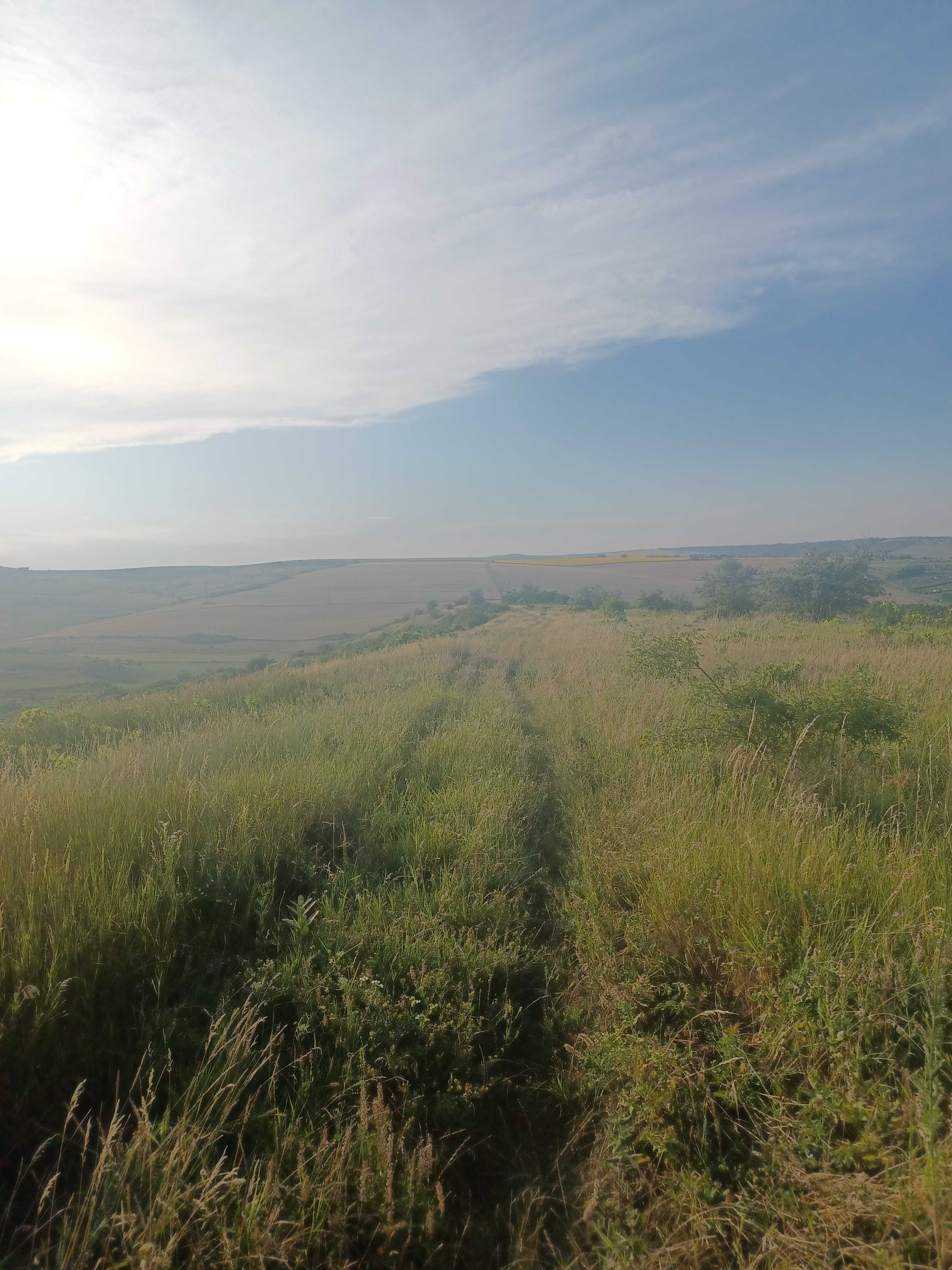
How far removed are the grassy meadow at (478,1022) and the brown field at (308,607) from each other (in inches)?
1812

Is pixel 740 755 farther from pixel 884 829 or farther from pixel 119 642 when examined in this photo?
pixel 119 642

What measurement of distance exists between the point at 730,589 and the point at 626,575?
33325mm

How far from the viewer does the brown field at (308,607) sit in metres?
53.1

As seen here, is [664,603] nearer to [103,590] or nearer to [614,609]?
[614,609]

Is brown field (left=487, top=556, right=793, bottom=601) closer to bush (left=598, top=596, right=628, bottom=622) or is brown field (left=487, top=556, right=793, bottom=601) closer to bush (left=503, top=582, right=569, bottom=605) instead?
bush (left=503, top=582, right=569, bottom=605)

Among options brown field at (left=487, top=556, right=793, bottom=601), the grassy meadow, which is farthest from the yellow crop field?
the grassy meadow

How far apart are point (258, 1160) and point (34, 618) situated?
6626 centimetres

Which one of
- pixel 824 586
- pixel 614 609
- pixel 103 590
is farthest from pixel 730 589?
pixel 103 590

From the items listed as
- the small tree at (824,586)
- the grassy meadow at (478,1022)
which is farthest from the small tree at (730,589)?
the grassy meadow at (478,1022)

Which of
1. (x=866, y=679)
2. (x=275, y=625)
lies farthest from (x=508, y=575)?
(x=866, y=679)

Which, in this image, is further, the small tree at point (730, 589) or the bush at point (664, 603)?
the bush at point (664, 603)

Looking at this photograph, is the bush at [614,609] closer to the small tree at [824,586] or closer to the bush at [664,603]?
the bush at [664,603]

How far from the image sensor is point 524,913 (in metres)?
3.79

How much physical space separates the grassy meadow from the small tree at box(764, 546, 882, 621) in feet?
107
